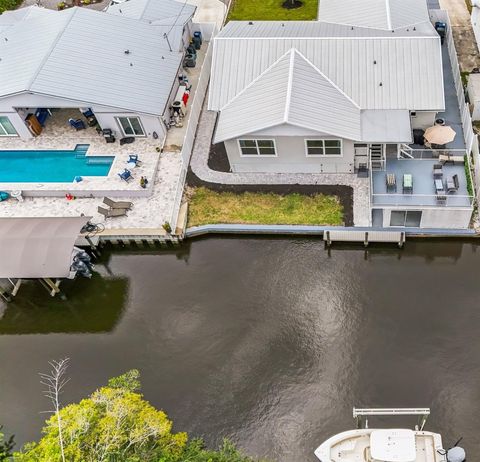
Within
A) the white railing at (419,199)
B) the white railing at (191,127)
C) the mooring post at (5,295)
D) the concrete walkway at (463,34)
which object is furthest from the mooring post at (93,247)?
the concrete walkway at (463,34)

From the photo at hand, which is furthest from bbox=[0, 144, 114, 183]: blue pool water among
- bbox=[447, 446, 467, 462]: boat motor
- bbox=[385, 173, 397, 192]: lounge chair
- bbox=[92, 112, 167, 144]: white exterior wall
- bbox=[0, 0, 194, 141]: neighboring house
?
bbox=[447, 446, 467, 462]: boat motor

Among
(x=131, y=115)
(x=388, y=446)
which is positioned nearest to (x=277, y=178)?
(x=131, y=115)

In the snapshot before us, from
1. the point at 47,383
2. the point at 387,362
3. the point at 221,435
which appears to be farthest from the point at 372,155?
the point at 47,383

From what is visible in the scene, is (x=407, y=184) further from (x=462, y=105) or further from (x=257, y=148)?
(x=257, y=148)

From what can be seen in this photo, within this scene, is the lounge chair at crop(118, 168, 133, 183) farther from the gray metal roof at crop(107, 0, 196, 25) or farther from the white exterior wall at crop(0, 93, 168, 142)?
the gray metal roof at crop(107, 0, 196, 25)

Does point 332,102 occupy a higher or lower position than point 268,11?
higher

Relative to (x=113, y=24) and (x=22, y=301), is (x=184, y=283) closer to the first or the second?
(x=22, y=301)
